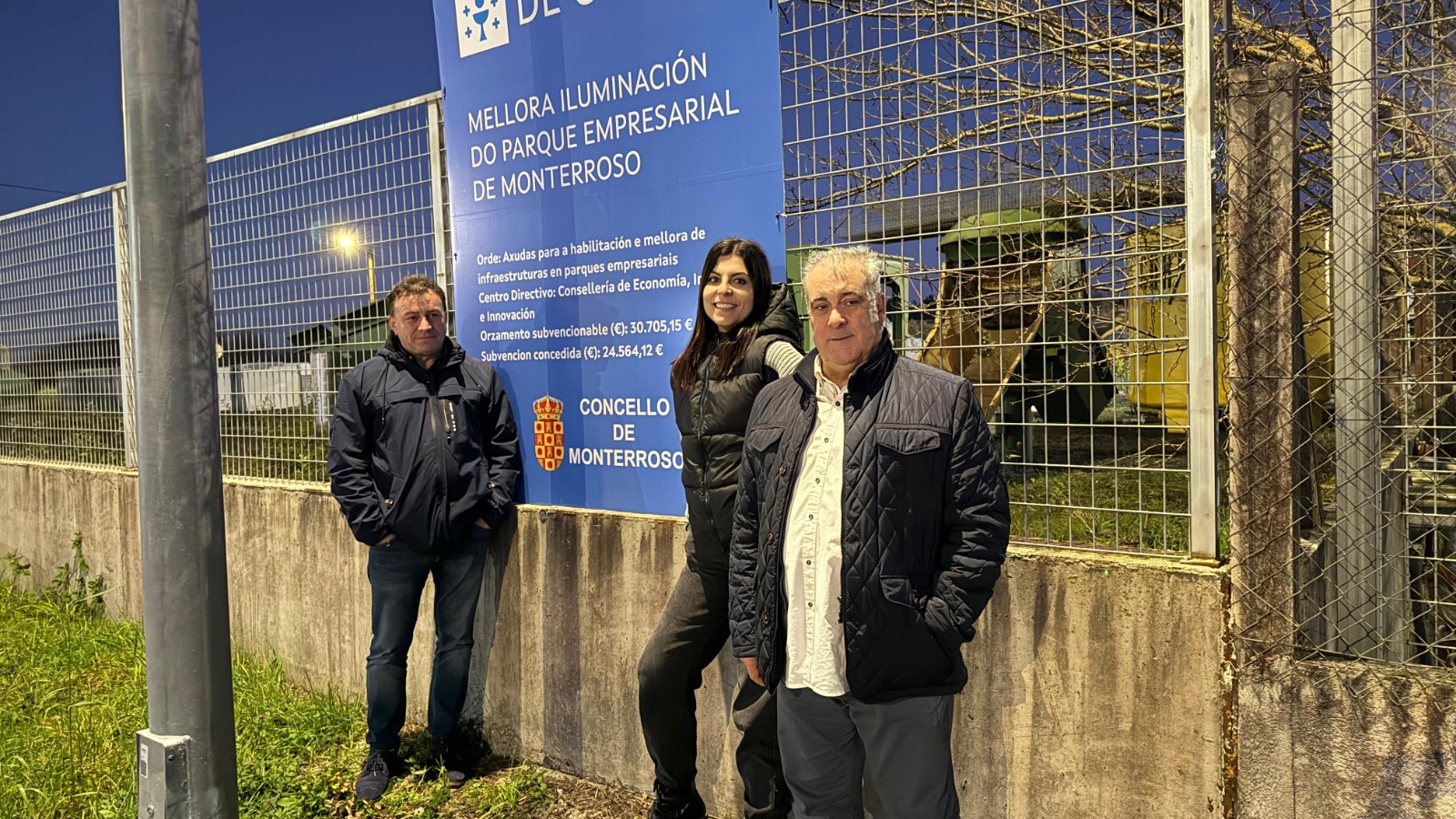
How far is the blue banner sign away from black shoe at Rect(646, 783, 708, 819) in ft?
3.51

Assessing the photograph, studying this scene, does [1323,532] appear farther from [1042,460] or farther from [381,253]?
[381,253]

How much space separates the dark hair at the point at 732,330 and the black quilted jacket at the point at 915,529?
0.66 metres

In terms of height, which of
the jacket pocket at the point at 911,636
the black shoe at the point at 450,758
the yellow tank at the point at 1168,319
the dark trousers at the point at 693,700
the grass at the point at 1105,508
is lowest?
the black shoe at the point at 450,758

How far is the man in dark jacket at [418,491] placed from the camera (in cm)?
427

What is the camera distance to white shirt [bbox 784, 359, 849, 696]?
8.75 feet

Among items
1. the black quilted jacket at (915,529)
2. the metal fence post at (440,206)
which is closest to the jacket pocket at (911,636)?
the black quilted jacket at (915,529)

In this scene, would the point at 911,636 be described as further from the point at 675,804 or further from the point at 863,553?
the point at 675,804

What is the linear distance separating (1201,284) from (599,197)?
7.71 ft

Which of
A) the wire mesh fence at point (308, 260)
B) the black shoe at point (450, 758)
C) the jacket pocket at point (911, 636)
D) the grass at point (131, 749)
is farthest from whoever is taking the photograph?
the wire mesh fence at point (308, 260)

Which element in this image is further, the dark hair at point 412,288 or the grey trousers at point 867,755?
the dark hair at point 412,288

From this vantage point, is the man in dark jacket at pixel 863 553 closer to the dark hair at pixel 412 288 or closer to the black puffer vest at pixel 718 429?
the black puffer vest at pixel 718 429

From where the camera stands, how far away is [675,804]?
12.3 feet

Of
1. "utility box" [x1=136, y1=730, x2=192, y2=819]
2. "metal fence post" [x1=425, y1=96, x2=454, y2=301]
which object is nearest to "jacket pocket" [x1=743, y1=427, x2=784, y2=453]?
"utility box" [x1=136, y1=730, x2=192, y2=819]

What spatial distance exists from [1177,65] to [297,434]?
15.6ft
